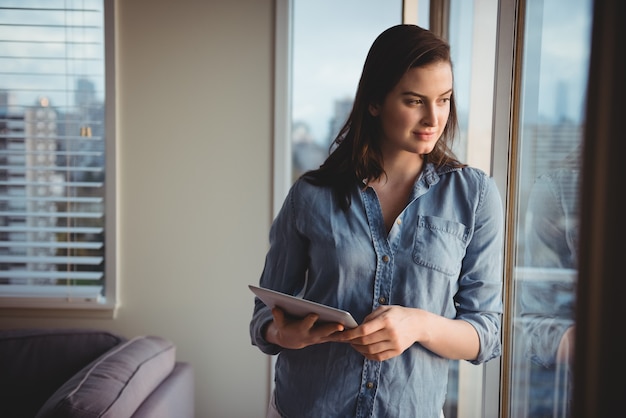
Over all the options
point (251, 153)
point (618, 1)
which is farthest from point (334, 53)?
point (618, 1)

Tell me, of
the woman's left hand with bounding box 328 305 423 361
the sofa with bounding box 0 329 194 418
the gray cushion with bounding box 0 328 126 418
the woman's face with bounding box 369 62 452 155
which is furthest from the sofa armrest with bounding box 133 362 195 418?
the woman's face with bounding box 369 62 452 155

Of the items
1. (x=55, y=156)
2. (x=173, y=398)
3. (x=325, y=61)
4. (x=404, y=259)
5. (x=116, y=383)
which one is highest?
(x=325, y=61)

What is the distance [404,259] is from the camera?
42.3 inches

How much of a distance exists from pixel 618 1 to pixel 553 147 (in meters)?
0.74

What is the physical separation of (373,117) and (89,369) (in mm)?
1341

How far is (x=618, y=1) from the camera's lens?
0.48 metres

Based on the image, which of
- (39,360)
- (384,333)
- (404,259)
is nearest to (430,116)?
(404,259)

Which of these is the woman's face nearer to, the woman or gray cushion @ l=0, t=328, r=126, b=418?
the woman

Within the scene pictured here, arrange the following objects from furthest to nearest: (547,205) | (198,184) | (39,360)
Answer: (198,184) → (39,360) → (547,205)

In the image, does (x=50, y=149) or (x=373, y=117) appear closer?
(x=373, y=117)

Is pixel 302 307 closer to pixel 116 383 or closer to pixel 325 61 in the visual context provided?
pixel 116 383

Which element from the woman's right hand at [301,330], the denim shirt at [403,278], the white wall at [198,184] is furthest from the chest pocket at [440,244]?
the white wall at [198,184]

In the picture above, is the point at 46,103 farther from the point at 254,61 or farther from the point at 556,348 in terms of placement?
the point at 556,348

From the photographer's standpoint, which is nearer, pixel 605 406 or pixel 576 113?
pixel 605 406
